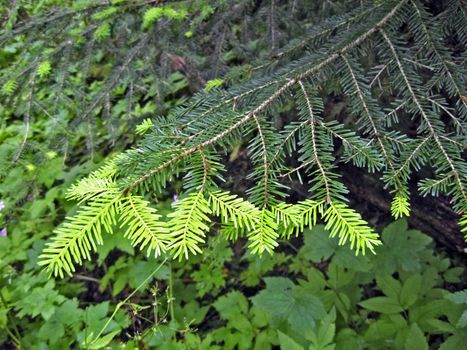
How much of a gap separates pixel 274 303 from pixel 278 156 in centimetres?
130

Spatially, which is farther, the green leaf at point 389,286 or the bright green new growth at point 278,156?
the green leaf at point 389,286

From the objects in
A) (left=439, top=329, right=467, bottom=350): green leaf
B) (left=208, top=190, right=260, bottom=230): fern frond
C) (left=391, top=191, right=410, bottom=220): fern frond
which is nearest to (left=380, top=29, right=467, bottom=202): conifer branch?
(left=391, top=191, right=410, bottom=220): fern frond

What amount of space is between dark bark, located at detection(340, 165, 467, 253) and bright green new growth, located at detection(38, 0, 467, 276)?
1.26 m

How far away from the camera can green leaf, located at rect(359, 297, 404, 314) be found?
1961mm

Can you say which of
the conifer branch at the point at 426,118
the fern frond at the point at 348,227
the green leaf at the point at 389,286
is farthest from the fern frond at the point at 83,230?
the green leaf at the point at 389,286

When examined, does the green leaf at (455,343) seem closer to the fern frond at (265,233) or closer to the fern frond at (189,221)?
the fern frond at (265,233)

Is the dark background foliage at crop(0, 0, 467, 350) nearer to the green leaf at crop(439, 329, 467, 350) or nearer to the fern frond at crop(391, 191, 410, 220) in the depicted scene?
the green leaf at crop(439, 329, 467, 350)

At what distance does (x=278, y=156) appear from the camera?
3.38 ft

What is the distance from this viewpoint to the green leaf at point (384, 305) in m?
1.96

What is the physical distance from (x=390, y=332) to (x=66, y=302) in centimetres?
192

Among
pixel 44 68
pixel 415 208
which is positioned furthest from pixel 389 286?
pixel 44 68

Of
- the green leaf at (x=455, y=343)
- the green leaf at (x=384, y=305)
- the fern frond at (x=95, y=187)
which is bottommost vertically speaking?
the green leaf at (x=384, y=305)

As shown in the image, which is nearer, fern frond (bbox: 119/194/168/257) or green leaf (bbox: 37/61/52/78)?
fern frond (bbox: 119/194/168/257)

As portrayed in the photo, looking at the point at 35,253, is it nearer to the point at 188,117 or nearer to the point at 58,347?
the point at 58,347
